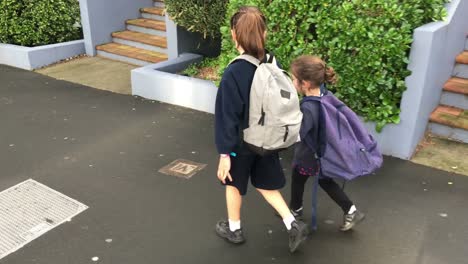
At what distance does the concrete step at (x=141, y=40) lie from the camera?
7.64m

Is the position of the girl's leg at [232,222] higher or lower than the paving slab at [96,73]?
higher

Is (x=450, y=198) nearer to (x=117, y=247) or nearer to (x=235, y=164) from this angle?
(x=235, y=164)

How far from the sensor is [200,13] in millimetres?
5703

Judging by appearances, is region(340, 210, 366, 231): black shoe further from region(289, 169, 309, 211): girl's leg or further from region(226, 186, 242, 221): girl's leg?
region(226, 186, 242, 221): girl's leg

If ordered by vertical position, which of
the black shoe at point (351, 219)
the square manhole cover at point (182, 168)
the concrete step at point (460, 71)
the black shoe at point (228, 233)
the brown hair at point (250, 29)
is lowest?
the square manhole cover at point (182, 168)

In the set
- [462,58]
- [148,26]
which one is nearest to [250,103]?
[462,58]

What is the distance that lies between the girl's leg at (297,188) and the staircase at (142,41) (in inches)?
189

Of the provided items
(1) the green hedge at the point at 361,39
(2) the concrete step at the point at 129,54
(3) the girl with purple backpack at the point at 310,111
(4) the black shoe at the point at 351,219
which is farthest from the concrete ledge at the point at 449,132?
(2) the concrete step at the point at 129,54

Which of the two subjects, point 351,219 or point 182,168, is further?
point 182,168

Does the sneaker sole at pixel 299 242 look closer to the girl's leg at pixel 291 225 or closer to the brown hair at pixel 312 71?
the girl's leg at pixel 291 225

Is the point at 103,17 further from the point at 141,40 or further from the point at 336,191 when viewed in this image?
the point at 336,191

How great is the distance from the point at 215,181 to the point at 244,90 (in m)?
1.54

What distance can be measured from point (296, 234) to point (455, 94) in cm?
287

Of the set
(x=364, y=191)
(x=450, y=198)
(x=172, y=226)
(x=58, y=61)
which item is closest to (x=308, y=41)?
(x=364, y=191)
